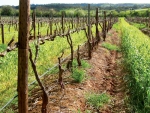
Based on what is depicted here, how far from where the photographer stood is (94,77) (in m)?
10.0

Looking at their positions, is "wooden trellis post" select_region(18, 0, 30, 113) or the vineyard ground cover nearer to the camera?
"wooden trellis post" select_region(18, 0, 30, 113)

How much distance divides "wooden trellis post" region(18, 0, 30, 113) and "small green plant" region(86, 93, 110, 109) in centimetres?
371

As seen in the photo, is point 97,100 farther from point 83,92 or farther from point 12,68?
point 12,68

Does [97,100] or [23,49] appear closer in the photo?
[23,49]

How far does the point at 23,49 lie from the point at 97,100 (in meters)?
4.23

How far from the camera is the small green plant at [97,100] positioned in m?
7.60

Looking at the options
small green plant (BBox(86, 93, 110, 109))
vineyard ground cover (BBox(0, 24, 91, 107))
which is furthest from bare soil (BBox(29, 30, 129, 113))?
vineyard ground cover (BBox(0, 24, 91, 107))

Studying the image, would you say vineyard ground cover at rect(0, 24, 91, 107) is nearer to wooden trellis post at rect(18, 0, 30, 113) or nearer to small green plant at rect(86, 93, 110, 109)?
small green plant at rect(86, 93, 110, 109)

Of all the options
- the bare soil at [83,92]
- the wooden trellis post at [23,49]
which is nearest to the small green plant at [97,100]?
the bare soil at [83,92]

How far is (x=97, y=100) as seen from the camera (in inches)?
308

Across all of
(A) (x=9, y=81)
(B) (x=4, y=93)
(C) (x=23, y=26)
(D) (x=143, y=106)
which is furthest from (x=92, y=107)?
(C) (x=23, y=26)

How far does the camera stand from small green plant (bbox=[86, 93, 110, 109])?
7598mm

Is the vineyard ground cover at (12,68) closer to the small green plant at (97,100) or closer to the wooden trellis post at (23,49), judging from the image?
the small green plant at (97,100)

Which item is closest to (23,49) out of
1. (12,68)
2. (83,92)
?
(83,92)
